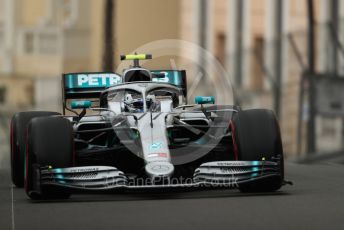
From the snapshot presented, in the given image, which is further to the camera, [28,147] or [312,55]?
[312,55]

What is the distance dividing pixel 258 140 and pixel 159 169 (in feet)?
4.04

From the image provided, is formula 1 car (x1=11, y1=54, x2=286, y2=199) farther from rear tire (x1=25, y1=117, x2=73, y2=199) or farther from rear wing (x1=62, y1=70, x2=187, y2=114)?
rear wing (x1=62, y1=70, x2=187, y2=114)

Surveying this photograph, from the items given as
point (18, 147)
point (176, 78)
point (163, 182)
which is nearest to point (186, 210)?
point (163, 182)

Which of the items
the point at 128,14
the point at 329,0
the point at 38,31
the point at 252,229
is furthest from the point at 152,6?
the point at 252,229

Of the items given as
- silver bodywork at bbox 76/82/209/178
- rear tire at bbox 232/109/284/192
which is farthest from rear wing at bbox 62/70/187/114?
rear tire at bbox 232/109/284/192

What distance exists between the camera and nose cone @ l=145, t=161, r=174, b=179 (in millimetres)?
15789

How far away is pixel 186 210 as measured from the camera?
14.7 metres

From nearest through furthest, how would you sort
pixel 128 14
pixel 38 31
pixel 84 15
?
pixel 128 14 < pixel 84 15 < pixel 38 31

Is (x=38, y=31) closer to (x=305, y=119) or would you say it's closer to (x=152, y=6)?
(x=152, y=6)

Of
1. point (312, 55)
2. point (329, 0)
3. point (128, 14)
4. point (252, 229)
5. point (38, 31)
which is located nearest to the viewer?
point (252, 229)

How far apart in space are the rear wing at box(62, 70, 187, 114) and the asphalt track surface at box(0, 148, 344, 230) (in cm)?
228

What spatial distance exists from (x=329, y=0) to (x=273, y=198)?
24371mm

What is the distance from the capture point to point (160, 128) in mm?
16453

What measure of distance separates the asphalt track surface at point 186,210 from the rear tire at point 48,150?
17cm
